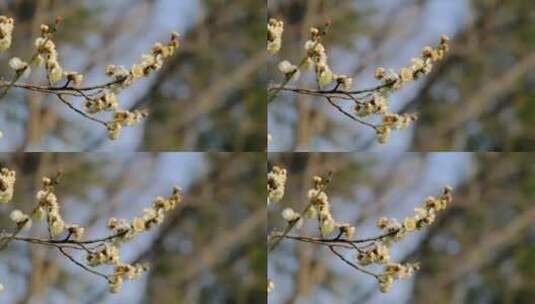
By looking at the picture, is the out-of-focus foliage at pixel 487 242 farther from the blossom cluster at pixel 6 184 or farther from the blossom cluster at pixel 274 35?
the blossom cluster at pixel 6 184

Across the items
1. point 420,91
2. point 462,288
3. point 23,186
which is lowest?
point 462,288

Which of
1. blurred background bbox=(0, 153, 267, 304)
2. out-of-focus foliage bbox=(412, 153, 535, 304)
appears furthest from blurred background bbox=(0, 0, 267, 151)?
out-of-focus foliage bbox=(412, 153, 535, 304)

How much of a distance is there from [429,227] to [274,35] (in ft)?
2.89

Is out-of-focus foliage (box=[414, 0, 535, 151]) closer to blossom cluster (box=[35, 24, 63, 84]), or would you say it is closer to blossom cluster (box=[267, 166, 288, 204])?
blossom cluster (box=[267, 166, 288, 204])

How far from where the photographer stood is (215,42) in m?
3.83

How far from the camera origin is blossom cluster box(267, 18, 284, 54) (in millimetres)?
3584

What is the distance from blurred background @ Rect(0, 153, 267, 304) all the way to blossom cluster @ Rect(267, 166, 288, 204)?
17cm

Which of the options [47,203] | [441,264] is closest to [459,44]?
[441,264]

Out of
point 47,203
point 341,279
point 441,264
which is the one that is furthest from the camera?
point 441,264

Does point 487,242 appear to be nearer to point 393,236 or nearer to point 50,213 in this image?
point 393,236

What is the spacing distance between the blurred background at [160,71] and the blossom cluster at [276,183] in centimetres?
16

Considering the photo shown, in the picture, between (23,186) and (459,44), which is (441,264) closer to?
(459,44)

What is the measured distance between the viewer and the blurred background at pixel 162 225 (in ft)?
12.4

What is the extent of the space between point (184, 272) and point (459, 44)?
1.16 m
